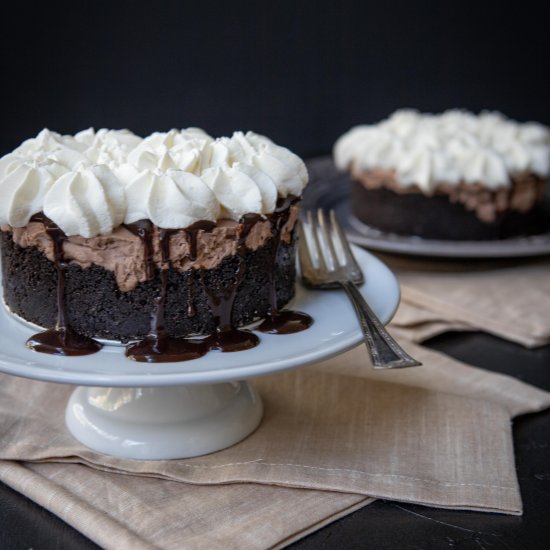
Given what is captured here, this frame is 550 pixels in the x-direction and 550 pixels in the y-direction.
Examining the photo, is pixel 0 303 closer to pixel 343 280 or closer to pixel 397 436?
pixel 343 280

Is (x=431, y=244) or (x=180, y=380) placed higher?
(x=180, y=380)

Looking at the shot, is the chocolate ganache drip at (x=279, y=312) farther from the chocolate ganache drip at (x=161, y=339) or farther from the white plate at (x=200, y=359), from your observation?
the chocolate ganache drip at (x=161, y=339)

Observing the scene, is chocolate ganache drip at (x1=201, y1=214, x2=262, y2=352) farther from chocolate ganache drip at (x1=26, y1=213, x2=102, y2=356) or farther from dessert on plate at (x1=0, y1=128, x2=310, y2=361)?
chocolate ganache drip at (x1=26, y1=213, x2=102, y2=356)

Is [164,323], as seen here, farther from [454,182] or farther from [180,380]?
[454,182]

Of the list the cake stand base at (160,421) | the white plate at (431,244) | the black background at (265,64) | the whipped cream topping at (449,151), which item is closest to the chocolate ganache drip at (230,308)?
the cake stand base at (160,421)

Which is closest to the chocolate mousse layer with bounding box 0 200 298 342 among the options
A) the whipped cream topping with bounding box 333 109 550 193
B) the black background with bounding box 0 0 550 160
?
the whipped cream topping with bounding box 333 109 550 193

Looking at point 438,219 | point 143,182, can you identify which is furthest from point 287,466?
point 438,219
